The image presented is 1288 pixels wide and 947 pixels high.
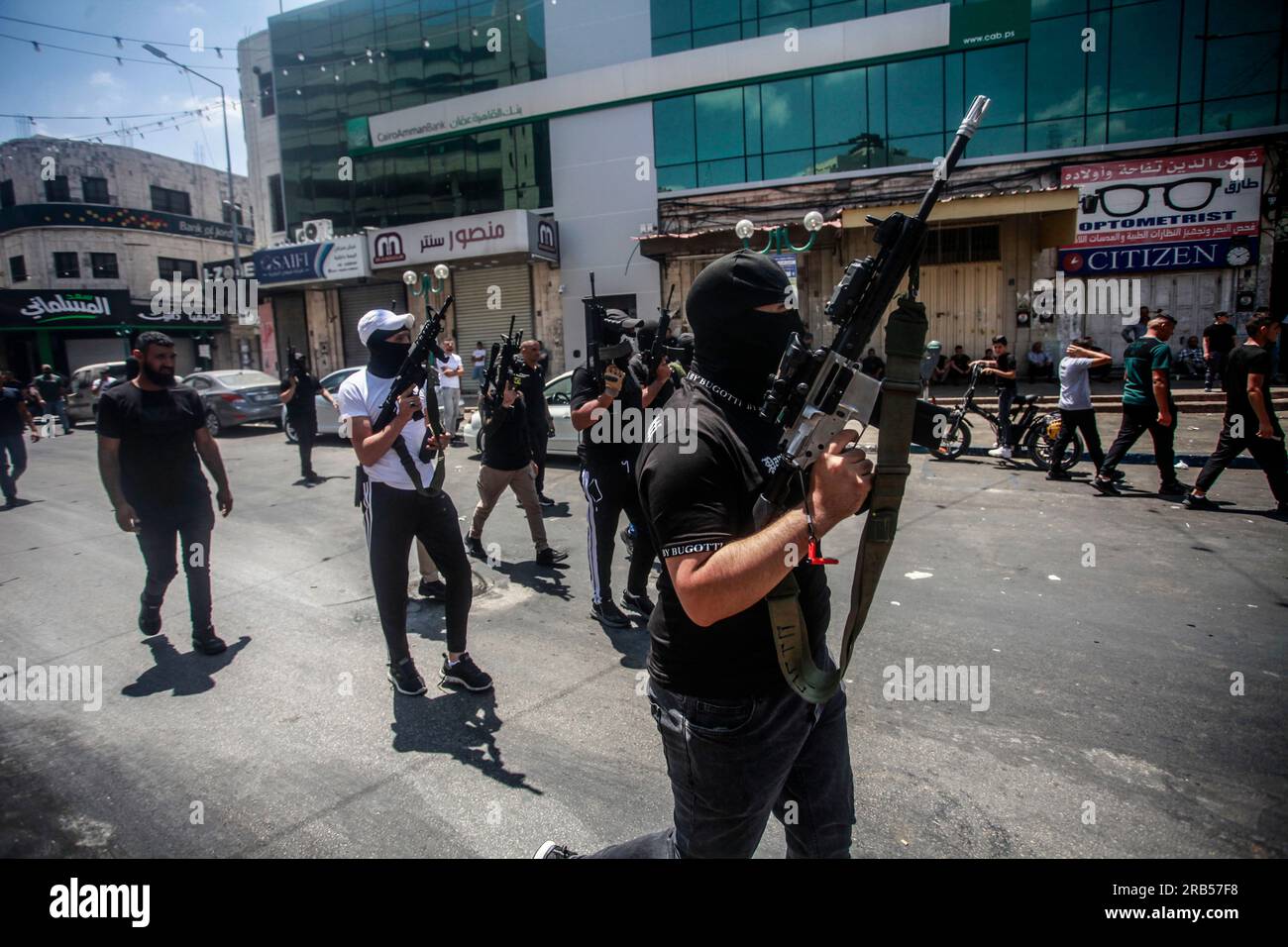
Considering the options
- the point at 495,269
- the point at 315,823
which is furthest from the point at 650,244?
the point at 315,823

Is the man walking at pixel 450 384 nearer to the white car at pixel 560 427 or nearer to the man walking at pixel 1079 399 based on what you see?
the white car at pixel 560 427

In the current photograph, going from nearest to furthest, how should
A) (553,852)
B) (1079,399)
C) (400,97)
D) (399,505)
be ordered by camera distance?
(553,852) → (399,505) → (1079,399) → (400,97)

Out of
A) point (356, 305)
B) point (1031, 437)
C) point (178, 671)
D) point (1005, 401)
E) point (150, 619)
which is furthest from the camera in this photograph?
point (356, 305)

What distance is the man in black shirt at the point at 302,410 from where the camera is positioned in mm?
10312

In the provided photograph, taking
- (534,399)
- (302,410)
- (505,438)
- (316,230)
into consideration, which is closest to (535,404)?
(534,399)

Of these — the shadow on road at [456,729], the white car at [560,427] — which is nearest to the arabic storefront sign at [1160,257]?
the white car at [560,427]

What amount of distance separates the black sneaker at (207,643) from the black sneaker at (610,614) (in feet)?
7.84

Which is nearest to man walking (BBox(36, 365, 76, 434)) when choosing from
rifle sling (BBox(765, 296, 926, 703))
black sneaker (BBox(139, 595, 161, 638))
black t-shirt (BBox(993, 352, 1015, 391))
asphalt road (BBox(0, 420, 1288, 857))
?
asphalt road (BBox(0, 420, 1288, 857))

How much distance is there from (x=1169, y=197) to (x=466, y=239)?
17703 mm

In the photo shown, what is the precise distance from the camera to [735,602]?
60.8 inches

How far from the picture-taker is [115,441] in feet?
14.6

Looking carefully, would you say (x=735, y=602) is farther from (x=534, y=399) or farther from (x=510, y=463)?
(x=534, y=399)

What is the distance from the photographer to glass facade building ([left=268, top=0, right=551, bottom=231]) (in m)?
21.5
